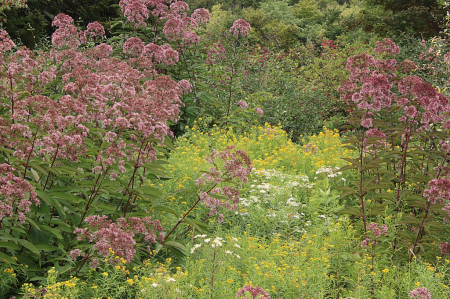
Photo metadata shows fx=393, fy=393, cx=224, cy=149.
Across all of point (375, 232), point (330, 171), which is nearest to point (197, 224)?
point (375, 232)

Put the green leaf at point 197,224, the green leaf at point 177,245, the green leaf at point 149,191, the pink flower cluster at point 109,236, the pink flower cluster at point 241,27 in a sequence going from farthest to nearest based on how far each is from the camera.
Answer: the pink flower cluster at point 241,27, the green leaf at point 197,224, the green leaf at point 177,245, the green leaf at point 149,191, the pink flower cluster at point 109,236

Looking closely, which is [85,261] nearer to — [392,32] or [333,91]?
[333,91]

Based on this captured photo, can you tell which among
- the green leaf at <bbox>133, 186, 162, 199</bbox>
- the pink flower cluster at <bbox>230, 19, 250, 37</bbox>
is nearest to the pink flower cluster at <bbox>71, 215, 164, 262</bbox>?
the green leaf at <bbox>133, 186, 162, 199</bbox>

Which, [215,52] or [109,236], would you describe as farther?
[215,52]

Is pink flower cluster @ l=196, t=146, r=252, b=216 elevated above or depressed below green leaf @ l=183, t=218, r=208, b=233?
above

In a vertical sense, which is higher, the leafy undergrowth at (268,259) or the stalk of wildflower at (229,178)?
the stalk of wildflower at (229,178)

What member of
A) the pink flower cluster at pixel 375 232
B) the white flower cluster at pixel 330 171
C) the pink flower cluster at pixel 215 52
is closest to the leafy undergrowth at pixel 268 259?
the white flower cluster at pixel 330 171

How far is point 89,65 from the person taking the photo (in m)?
4.63

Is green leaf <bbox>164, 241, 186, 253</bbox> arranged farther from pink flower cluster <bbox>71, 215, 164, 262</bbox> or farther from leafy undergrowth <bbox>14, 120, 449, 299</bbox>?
pink flower cluster <bbox>71, 215, 164, 262</bbox>

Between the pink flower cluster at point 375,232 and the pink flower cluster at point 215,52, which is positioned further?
the pink flower cluster at point 215,52

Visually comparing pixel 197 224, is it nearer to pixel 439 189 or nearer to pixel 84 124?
pixel 84 124

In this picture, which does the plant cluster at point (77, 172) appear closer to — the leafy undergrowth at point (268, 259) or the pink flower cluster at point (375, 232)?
the leafy undergrowth at point (268, 259)

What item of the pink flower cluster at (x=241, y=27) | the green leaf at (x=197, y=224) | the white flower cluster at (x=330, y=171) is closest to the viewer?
the green leaf at (x=197, y=224)

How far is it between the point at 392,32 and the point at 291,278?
53.2 feet
